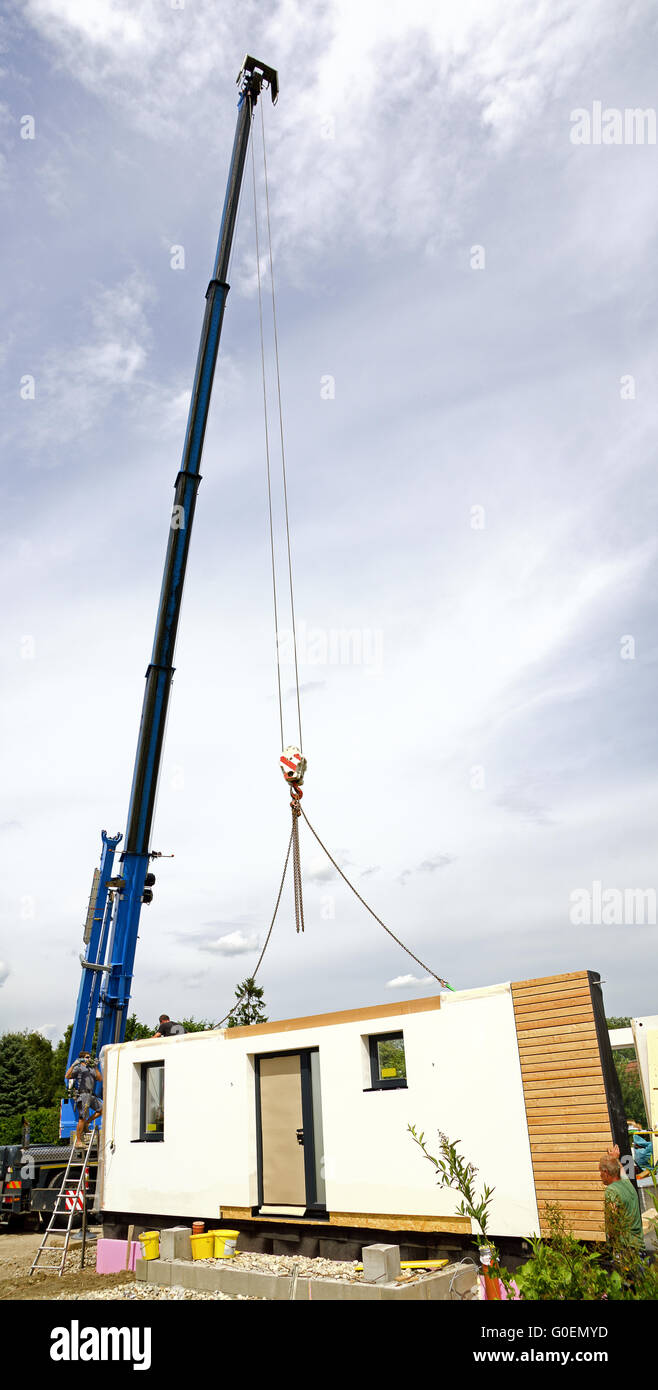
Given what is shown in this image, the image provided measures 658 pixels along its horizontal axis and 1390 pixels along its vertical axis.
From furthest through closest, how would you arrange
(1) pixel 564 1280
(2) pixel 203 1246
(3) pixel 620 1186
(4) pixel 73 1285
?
1. (2) pixel 203 1246
2. (4) pixel 73 1285
3. (3) pixel 620 1186
4. (1) pixel 564 1280

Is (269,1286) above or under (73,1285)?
above

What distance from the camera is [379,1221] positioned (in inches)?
409

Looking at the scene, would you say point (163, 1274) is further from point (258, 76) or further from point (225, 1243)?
point (258, 76)

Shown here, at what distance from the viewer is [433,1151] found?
32.8ft

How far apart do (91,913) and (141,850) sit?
1.69 m

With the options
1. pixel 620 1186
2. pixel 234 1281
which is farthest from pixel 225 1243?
pixel 620 1186

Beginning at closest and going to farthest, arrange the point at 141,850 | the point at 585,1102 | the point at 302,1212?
the point at 585,1102 < the point at 302,1212 < the point at 141,850

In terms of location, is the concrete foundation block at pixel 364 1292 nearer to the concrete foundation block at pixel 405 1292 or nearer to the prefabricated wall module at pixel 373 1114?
the concrete foundation block at pixel 405 1292

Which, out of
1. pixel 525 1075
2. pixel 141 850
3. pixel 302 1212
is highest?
pixel 141 850

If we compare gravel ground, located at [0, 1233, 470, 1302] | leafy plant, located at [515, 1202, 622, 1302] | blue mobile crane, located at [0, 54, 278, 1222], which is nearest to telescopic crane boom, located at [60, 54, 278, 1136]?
blue mobile crane, located at [0, 54, 278, 1222]

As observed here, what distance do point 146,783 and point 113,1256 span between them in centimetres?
791
